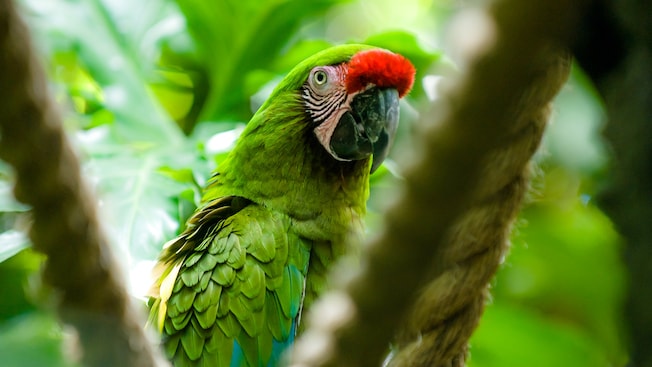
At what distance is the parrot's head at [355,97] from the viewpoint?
1213 mm

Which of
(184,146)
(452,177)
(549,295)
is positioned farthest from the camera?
(549,295)

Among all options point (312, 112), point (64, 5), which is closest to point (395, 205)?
point (312, 112)

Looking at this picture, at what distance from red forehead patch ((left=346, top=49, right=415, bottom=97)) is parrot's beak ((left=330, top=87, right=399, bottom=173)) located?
0.02 metres

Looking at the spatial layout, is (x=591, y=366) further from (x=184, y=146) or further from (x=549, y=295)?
(x=184, y=146)

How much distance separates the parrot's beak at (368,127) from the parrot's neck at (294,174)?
5 centimetres

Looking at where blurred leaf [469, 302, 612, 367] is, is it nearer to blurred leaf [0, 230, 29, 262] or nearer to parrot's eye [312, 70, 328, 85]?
parrot's eye [312, 70, 328, 85]

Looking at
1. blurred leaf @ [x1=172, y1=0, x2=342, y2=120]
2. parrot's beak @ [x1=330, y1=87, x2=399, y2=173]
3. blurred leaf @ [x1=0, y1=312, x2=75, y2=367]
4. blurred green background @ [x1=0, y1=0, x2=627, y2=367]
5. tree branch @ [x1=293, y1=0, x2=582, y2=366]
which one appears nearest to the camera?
tree branch @ [x1=293, y1=0, x2=582, y2=366]

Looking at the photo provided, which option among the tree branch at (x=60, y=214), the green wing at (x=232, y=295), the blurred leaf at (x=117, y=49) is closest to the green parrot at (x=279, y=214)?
the green wing at (x=232, y=295)

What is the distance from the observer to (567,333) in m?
1.36

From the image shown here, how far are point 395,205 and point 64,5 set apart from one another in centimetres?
151

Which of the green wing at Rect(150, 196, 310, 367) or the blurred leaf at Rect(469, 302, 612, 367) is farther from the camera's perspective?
the blurred leaf at Rect(469, 302, 612, 367)

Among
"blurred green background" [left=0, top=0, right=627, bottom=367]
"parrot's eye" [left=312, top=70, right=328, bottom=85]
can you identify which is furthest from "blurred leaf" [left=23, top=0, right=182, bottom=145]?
"parrot's eye" [left=312, top=70, right=328, bottom=85]

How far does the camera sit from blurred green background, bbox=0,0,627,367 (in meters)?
1.34

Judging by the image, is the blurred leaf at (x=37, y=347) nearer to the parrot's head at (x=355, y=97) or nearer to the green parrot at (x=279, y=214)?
the green parrot at (x=279, y=214)
